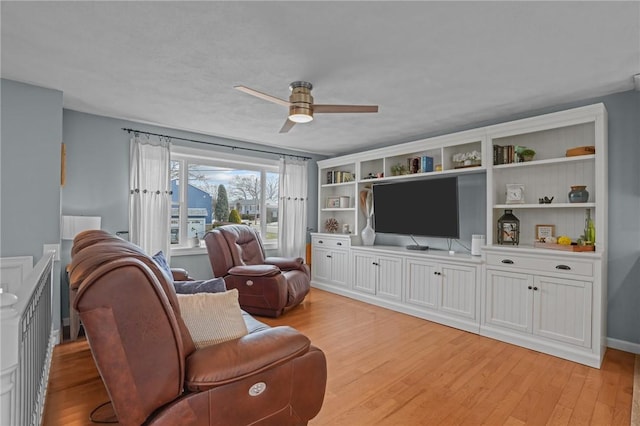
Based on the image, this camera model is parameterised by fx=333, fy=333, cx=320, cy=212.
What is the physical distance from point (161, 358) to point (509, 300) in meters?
3.29

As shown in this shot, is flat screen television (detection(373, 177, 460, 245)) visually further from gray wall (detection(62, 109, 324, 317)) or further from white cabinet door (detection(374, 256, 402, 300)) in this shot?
gray wall (detection(62, 109, 324, 317))

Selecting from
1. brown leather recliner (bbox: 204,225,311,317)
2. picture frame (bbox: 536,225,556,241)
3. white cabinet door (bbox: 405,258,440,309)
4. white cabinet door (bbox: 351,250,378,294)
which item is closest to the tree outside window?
brown leather recliner (bbox: 204,225,311,317)

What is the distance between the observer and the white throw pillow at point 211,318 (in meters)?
1.59

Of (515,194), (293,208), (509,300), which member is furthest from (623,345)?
(293,208)

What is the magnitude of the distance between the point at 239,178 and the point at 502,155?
367 centimetres

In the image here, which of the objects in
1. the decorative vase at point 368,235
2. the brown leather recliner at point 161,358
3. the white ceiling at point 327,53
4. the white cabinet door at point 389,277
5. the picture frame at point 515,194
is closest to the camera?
the brown leather recliner at point 161,358

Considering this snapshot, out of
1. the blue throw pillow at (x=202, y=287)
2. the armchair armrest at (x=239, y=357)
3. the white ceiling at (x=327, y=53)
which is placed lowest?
the armchair armrest at (x=239, y=357)

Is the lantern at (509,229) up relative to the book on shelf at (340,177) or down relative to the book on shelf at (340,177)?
down

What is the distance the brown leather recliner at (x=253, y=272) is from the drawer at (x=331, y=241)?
908 mm

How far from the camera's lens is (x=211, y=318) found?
1646 mm

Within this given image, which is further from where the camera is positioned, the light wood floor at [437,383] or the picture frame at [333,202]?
the picture frame at [333,202]

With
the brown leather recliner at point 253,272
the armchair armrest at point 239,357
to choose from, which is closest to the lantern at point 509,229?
the brown leather recliner at point 253,272

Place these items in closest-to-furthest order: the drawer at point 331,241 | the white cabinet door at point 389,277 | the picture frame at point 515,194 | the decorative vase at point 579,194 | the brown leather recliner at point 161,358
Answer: the brown leather recliner at point 161,358 < the decorative vase at point 579,194 < the picture frame at point 515,194 < the white cabinet door at point 389,277 < the drawer at point 331,241

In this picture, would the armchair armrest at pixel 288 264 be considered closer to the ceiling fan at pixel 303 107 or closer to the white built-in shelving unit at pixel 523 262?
the white built-in shelving unit at pixel 523 262
